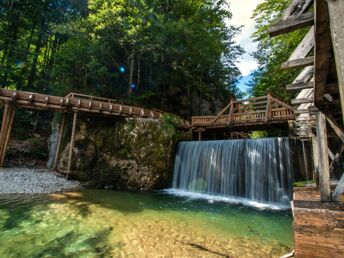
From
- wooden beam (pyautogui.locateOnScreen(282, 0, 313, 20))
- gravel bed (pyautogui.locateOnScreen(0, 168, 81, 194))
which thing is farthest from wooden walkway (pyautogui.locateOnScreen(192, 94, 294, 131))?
wooden beam (pyautogui.locateOnScreen(282, 0, 313, 20))

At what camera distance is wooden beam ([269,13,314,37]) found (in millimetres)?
1837

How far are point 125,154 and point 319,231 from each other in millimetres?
11811

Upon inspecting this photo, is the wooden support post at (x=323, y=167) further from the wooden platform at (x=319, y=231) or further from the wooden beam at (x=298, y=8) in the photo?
the wooden beam at (x=298, y=8)

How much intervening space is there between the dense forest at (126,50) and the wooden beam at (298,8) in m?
16.2

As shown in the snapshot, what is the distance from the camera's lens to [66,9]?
2497cm

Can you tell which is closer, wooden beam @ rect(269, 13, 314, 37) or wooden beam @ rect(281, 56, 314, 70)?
wooden beam @ rect(269, 13, 314, 37)

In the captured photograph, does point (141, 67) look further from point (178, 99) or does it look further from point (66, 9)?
point (66, 9)

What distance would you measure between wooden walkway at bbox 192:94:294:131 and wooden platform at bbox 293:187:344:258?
31.1 feet

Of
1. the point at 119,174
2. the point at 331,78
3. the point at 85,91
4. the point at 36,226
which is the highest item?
the point at 85,91

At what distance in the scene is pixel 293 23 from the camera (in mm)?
1897

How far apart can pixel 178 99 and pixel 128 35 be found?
8814 mm

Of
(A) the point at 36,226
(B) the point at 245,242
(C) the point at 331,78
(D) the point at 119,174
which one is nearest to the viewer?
(C) the point at 331,78

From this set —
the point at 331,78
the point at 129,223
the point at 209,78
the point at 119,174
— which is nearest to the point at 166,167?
the point at 119,174

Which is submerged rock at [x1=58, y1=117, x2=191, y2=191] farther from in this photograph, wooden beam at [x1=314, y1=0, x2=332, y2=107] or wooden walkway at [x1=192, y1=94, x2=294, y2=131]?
wooden beam at [x1=314, y1=0, x2=332, y2=107]
